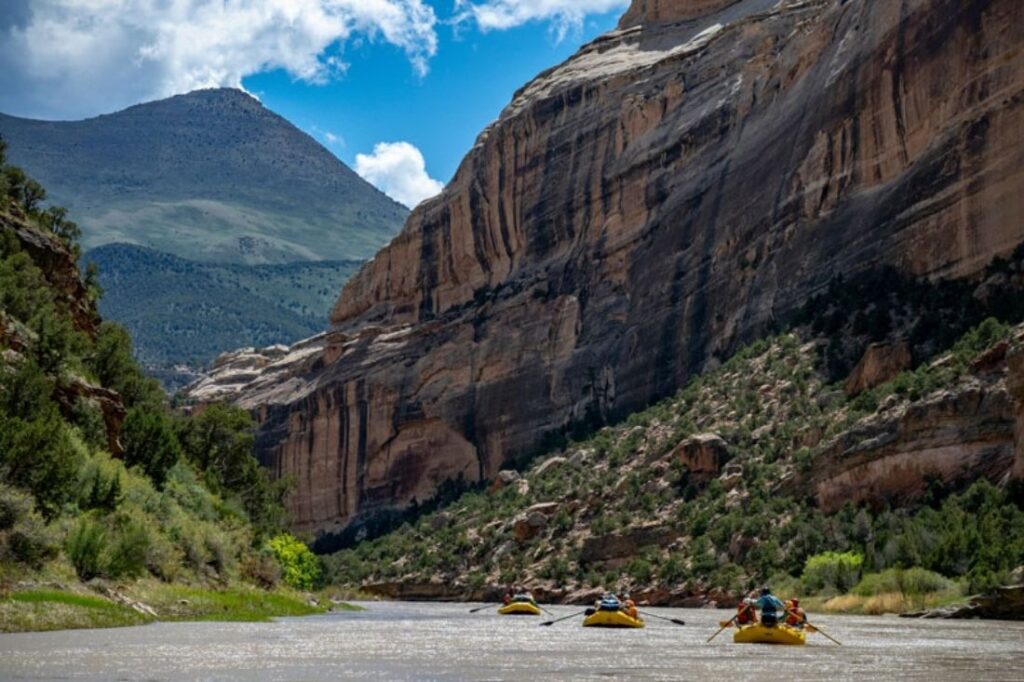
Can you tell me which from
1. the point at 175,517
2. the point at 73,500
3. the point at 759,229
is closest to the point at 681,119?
the point at 759,229

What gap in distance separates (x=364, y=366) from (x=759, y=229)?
60.8 m

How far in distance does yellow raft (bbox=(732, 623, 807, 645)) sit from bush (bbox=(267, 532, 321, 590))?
1737 inches

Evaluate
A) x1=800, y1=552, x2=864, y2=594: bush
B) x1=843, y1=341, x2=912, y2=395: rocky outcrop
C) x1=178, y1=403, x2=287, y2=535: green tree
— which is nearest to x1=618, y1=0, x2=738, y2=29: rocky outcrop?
x1=843, y1=341, x2=912, y2=395: rocky outcrop

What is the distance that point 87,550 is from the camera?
1578 inches

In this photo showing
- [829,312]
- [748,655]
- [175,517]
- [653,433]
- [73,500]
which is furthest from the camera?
[653,433]

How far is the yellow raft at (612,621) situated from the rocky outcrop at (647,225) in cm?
3491

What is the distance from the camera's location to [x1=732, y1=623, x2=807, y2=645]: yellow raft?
40.8 m

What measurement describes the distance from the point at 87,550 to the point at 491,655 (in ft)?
40.5

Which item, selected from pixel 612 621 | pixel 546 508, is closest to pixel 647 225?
pixel 546 508

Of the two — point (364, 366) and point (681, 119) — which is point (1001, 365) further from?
point (364, 366)

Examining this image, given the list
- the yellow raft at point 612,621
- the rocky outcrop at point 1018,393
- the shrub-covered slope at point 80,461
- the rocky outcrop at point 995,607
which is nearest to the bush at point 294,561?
the shrub-covered slope at point 80,461

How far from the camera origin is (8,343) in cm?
4809

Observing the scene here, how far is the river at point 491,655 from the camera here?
90.8 ft

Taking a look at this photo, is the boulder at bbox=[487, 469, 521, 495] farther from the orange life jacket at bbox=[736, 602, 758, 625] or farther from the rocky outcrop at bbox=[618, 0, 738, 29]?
the orange life jacket at bbox=[736, 602, 758, 625]
